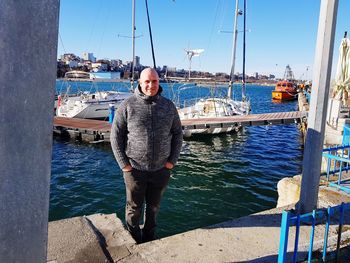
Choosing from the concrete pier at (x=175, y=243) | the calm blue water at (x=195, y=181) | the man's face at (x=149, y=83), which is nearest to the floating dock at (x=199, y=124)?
the calm blue water at (x=195, y=181)

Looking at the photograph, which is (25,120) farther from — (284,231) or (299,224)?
(299,224)

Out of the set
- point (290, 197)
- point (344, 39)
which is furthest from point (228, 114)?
point (290, 197)

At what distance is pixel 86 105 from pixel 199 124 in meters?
11.1

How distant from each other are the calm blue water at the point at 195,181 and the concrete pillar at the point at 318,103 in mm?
3252

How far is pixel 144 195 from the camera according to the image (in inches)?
143

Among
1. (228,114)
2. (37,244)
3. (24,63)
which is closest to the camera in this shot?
(24,63)

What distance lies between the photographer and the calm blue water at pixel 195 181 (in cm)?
749

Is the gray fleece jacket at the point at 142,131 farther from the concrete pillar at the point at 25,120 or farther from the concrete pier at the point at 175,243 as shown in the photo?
the concrete pillar at the point at 25,120

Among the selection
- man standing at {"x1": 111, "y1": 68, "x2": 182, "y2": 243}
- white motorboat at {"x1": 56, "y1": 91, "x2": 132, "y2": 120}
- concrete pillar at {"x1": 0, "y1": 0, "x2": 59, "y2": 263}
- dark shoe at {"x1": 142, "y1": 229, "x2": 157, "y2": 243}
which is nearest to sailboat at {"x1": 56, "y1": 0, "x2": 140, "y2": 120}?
white motorboat at {"x1": 56, "y1": 91, "x2": 132, "y2": 120}

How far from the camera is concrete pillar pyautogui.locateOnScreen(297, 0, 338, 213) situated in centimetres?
355

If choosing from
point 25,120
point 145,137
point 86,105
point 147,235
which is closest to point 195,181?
point 147,235

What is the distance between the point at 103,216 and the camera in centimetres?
415

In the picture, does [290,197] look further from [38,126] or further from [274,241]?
[38,126]

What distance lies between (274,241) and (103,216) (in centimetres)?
220
